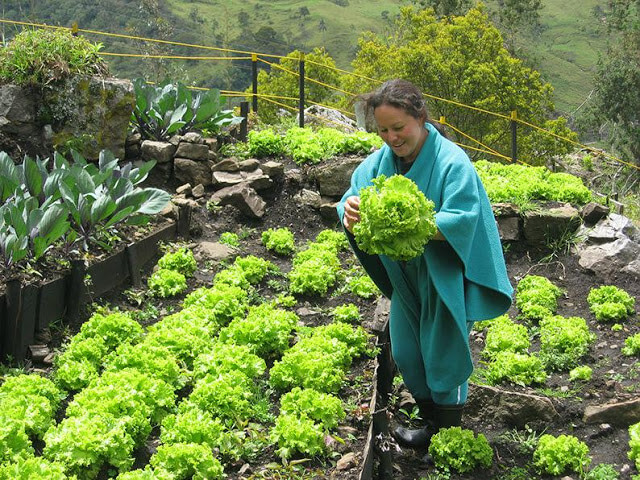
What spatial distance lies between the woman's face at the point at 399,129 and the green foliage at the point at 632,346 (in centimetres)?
324

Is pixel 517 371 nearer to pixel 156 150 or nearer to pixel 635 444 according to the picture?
pixel 635 444

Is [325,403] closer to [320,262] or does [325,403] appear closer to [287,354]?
[287,354]

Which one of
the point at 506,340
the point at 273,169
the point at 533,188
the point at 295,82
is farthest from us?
the point at 295,82

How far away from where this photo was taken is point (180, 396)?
5.50 m

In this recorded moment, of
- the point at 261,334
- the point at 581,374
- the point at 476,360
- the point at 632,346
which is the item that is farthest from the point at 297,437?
the point at 632,346

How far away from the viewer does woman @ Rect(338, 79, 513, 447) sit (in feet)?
13.7

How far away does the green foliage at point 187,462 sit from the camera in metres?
4.24

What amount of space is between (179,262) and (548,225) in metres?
4.09

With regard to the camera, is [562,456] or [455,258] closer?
[455,258]

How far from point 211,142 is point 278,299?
11.2 ft

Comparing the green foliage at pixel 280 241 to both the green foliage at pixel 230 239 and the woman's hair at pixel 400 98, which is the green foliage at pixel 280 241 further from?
the woman's hair at pixel 400 98

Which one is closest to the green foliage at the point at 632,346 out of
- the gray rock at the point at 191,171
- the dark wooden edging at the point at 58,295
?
the dark wooden edging at the point at 58,295

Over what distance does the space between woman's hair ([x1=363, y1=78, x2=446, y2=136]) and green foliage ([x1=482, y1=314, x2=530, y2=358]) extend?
2.86 metres

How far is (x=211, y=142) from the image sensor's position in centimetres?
991
